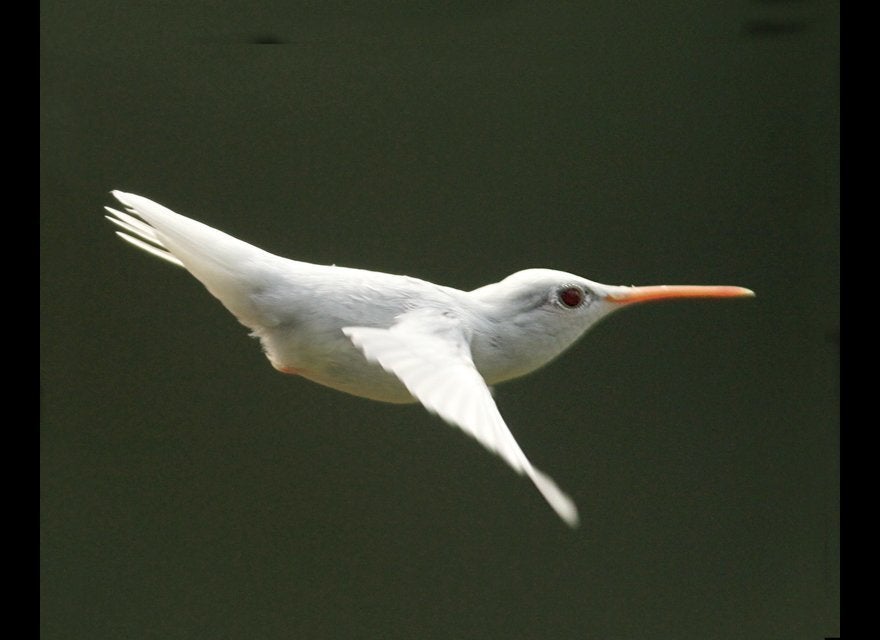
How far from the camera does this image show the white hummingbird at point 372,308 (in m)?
0.81

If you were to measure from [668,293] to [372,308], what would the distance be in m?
0.29

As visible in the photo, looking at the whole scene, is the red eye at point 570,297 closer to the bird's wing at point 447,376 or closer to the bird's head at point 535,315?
the bird's head at point 535,315

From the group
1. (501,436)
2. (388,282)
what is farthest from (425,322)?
(501,436)

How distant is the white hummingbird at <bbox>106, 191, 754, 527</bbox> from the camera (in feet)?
2.65

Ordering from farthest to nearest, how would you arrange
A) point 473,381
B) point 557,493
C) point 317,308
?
point 317,308 < point 473,381 < point 557,493

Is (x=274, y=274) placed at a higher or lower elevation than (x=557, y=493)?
higher

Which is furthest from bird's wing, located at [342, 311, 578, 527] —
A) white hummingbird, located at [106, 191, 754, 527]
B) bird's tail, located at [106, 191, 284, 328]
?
bird's tail, located at [106, 191, 284, 328]

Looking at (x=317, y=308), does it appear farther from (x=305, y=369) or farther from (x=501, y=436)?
(x=501, y=436)

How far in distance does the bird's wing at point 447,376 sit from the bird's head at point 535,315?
0.17 ft

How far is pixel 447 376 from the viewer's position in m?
0.70

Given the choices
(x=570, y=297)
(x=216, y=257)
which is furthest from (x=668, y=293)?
(x=216, y=257)

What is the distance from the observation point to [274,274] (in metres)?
0.84

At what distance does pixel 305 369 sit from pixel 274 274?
88 millimetres

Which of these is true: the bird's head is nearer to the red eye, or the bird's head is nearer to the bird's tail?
the red eye
